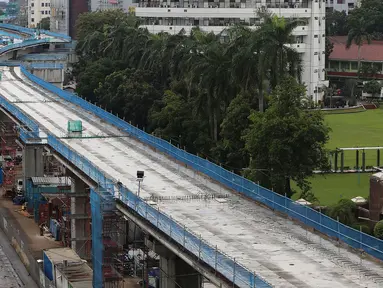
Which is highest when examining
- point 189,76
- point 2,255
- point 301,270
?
point 189,76

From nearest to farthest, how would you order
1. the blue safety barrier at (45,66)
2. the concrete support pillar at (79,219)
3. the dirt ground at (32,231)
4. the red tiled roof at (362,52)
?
the concrete support pillar at (79,219) < the dirt ground at (32,231) < the blue safety barrier at (45,66) < the red tiled roof at (362,52)

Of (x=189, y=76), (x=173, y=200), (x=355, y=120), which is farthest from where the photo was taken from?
(x=355, y=120)

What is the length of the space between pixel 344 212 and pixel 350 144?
34906 millimetres

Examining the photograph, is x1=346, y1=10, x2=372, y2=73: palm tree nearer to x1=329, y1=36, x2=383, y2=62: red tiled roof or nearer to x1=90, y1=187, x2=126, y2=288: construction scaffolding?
x1=329, y1=36, x2=383, y2=62: red tiled roof

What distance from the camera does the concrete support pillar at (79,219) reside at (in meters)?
67.2

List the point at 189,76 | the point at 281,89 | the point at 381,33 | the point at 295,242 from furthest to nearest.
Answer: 1. the point at 381,33
2. the point at 189,76
3. the point at 281,89
4. the point at 295,242

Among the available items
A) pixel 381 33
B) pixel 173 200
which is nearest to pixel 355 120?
pixel 381 33

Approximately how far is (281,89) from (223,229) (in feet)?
53.1

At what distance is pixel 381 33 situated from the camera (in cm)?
15850

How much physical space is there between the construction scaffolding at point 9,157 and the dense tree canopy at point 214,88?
37.4ft

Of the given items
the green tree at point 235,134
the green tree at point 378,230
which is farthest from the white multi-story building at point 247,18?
the green tree at point 378,230

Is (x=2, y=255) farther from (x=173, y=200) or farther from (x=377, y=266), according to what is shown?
(x=377, y=266)

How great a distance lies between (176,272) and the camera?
4809cm

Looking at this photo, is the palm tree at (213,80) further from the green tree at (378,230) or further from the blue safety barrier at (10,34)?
the blue safety barrier at (10,34)
